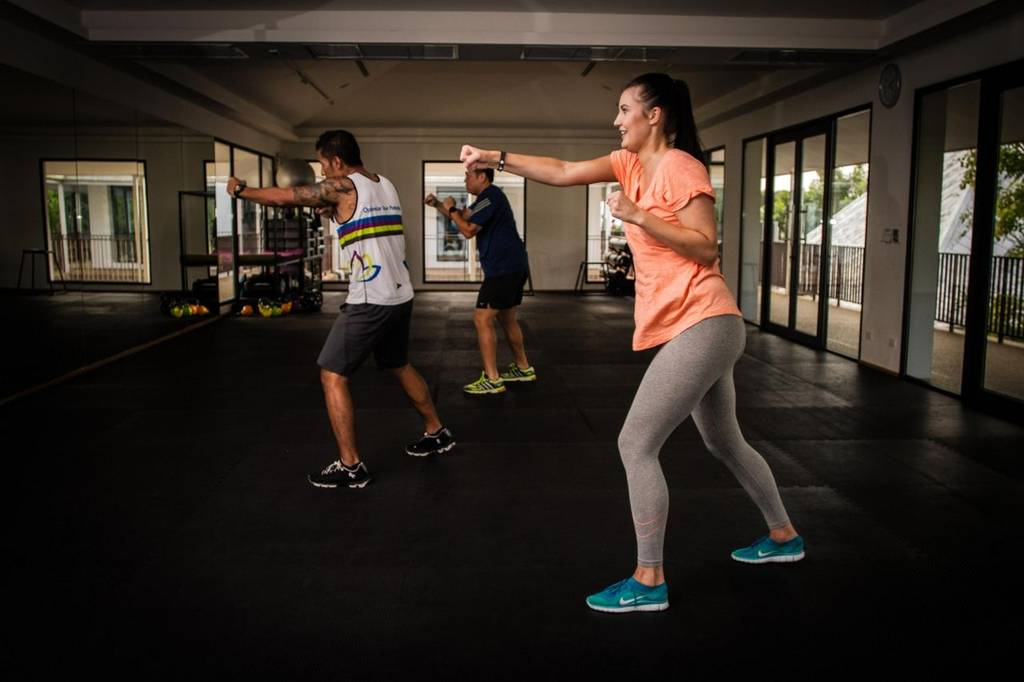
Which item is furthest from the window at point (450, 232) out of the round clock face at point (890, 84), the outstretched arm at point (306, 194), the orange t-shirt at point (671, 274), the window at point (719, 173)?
the orange t-shirt at point (671, 274)

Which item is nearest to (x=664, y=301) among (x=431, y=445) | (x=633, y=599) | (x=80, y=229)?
(x=633, y=599)

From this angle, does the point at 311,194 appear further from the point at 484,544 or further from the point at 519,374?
the point at 519,374

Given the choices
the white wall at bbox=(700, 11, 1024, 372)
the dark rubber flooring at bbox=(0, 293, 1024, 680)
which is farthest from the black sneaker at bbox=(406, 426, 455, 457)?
the white wall at bbox=(700, 11, 1024, 372)

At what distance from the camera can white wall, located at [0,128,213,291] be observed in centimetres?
568

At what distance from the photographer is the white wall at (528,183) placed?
1427 cm

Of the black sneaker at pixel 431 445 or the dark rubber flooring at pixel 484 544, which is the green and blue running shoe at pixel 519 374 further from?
the black sneaker at pixel 431 445

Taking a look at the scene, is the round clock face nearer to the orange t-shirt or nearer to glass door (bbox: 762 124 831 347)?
glass door (bbox: 762 124 831 347)

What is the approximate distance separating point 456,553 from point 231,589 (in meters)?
0.77

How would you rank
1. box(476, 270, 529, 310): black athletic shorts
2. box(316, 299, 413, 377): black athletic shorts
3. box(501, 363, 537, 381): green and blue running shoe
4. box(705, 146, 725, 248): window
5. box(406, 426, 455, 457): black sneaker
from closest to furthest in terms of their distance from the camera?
box(316, 299, 413, 377): black athletic shorts, box(406, 426, 455, 457): black sneaker, box(476, 270, 529, 310): black athletic shorts, box(501, 363, 537, 381): green and blue running shoe, box(705, 146, 725, 248): window

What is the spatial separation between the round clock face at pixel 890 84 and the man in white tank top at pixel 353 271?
4.91 metres

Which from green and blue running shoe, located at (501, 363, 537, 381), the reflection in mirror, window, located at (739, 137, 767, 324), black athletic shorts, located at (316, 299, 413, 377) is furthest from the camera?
window, located at (739, 137, 767, 324)

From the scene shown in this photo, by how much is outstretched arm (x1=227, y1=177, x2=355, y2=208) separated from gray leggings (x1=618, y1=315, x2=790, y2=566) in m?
1.80

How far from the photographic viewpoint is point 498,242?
5676 millimetres

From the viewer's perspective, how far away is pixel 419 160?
14375 mm
